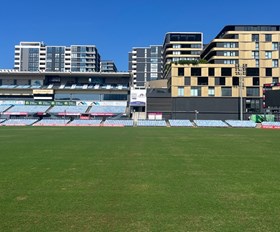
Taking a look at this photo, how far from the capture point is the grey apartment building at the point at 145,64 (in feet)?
535

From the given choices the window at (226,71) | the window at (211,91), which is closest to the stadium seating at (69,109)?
the window at (211,91)

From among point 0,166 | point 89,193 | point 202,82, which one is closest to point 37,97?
point 202,82

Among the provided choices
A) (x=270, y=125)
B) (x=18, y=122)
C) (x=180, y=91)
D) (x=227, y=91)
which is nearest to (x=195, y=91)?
(x=180, y=91)

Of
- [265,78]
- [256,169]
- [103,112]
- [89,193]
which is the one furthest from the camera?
[103,112]

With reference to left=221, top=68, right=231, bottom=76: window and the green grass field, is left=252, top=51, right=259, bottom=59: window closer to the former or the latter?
left=221, top=68, right=231, bottom=76: window

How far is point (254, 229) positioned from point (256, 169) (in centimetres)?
910

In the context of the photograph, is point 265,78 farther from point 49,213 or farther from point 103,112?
point 49,213

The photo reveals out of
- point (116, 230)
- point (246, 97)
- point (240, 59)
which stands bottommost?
point (116, 230)

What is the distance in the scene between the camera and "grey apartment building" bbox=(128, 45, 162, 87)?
163125mm

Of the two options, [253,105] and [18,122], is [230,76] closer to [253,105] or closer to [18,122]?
[253,105]

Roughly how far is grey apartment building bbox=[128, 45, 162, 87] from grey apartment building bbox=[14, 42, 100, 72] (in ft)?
74.4

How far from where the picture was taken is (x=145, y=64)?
16412 cm

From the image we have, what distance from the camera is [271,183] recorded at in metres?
11.9

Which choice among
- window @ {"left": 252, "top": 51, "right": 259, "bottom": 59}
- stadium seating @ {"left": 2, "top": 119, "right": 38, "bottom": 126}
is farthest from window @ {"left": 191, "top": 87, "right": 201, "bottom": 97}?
stadium seating @ {"left": 2, "top": 119, "right": 38, "bottom": 126}
